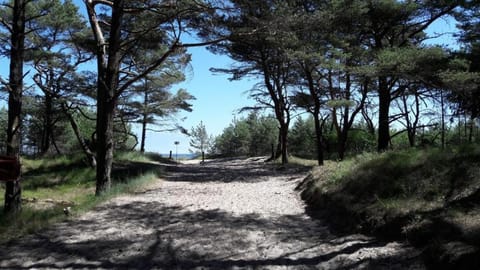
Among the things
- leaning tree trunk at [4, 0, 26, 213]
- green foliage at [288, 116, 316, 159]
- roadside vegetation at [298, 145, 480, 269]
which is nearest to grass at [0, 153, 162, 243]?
leaning tree trunk at [4, 0, 26, 213]

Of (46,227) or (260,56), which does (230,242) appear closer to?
(46,227)

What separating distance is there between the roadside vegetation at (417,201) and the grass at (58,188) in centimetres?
479

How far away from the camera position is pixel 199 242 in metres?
5.64

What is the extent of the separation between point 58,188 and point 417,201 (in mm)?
12505

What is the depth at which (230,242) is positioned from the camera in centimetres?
564

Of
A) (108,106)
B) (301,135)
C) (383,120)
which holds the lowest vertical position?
(108,106)

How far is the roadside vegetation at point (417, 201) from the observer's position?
4.11 meters

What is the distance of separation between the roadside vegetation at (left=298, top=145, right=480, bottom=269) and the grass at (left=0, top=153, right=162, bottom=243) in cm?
479

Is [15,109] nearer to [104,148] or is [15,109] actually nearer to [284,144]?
[104,148]

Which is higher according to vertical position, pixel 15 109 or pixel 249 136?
pixel 249 136

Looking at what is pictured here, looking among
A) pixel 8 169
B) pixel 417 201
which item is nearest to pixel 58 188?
pixel 8 169

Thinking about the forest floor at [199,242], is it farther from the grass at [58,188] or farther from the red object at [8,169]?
the red object at [8,169]

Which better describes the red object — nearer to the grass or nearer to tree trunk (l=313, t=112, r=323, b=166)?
the grass

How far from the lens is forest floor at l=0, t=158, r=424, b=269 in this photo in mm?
4660
